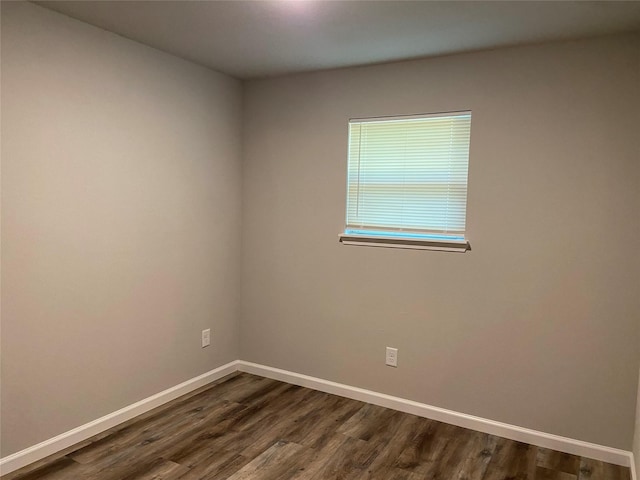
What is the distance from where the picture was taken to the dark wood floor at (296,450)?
7.93 ft

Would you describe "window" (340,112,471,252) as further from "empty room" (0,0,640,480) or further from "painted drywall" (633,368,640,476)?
"painted drywall" (633,368,640,476)

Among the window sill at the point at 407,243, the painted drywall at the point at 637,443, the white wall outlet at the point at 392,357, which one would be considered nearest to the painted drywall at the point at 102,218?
the window sill at the point at 407,243

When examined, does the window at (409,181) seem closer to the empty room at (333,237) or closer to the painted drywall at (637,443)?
the empty room at (333,237)

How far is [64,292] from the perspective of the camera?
2.52m

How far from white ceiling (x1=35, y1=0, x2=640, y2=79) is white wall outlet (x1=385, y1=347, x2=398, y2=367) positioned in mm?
1895

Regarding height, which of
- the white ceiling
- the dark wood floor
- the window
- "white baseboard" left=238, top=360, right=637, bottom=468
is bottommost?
the dark wood floor

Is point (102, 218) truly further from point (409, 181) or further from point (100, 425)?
point (409, 181)

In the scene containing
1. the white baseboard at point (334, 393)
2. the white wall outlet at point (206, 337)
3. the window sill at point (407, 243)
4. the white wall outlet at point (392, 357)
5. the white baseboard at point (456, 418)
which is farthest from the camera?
the white wall outlet at point (206, 337)

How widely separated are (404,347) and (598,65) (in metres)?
1.99

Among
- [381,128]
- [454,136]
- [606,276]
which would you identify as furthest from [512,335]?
[381,128]

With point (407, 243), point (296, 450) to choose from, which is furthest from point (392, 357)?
point (296, 450)

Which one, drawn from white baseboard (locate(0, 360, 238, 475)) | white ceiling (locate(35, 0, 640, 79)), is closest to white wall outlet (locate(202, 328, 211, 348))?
white baseboard (locate(0, 360, 238, 475))

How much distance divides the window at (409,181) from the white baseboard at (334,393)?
41.8 inches

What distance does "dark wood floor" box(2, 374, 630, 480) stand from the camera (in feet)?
7.93
